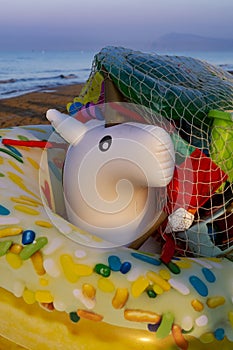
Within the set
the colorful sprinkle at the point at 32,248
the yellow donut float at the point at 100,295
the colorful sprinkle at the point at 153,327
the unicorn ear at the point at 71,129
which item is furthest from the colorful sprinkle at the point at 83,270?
the unicorn ear at the point at 71,129

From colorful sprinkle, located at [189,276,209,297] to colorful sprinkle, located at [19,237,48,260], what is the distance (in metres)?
0.48

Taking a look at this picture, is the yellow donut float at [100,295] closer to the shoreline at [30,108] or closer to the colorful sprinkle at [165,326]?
the colorful sprinkle at [165,326]

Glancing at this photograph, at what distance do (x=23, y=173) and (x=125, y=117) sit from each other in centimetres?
50

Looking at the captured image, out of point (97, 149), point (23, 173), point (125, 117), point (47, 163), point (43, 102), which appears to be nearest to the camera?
point (97, 149)

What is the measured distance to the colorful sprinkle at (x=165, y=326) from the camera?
1513 mm

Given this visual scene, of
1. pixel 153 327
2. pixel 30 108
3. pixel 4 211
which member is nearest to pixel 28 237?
pixel 4 211

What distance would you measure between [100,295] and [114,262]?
11cm

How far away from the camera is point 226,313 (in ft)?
5.12

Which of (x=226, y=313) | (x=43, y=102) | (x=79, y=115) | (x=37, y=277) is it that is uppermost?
(x=79, y=115)

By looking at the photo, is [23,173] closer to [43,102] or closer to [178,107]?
[178,107]

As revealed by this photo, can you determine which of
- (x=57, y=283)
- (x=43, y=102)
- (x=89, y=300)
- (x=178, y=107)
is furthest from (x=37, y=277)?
(x=43, y=102)

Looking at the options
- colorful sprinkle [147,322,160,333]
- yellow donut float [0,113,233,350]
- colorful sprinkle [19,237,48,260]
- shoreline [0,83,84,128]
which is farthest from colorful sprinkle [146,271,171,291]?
shoreline [0,83,84,128]

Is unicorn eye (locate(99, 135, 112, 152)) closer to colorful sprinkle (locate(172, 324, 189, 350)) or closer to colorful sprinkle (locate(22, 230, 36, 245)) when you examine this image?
colorful sprinkle (locate(22, 230, 36, 245))

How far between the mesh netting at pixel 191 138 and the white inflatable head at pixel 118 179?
97mm
